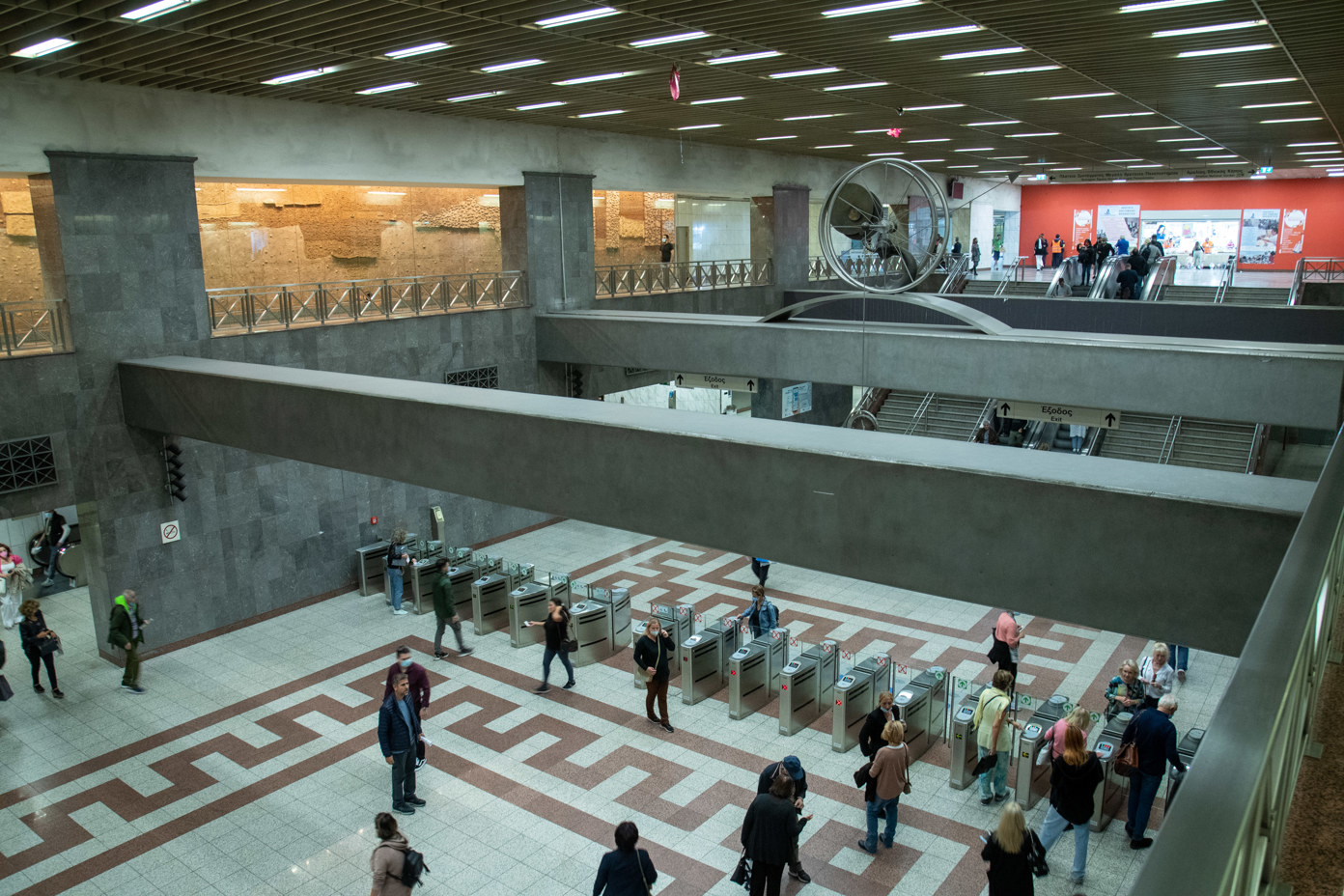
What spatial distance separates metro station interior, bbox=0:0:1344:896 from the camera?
293 inches

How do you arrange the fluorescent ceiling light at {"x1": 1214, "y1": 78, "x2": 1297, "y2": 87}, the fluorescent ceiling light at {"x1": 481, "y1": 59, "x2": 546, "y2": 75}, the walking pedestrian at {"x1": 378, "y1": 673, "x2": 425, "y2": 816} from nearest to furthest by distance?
the walking pedestrian at {"x1": 378, "y1": 673, "x2": 425, "y2": 816}, the fluorescent ceiling light at {"x1": 481, "y1": 59, "x2": 546, "y2": 75}, the fluorescent ceiling light at {"x1": 1214, "y1": 78, "x2": 1297, "y2": 87}

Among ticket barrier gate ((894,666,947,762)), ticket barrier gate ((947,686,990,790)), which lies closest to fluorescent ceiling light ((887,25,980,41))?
ticket barrier gate ((947,686,990,790))

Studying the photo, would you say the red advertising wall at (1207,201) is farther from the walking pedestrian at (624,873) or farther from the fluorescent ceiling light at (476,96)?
the walking pedestrian at (624,873)

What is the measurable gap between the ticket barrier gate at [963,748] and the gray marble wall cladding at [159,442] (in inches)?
345

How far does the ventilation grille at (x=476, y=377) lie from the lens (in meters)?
18.8

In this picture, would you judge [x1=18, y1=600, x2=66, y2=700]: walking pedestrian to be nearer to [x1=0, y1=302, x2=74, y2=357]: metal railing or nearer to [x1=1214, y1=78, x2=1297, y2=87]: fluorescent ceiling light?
[x1=0, y1=302, x2=74, y2=357]: metal railing

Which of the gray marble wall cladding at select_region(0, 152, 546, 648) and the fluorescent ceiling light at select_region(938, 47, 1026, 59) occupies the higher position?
the fluorescent ceiling light at select_region(938, 47, 1026, 59)

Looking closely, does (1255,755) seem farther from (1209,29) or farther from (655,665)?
(1209,29)

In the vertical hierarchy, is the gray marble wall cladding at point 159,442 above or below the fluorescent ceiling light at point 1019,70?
below

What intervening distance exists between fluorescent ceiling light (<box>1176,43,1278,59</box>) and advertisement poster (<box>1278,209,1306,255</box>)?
33931 millimetres

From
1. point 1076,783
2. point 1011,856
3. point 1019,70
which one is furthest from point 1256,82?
point 1011,856

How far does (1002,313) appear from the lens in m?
22.4

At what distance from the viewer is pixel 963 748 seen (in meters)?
10.1

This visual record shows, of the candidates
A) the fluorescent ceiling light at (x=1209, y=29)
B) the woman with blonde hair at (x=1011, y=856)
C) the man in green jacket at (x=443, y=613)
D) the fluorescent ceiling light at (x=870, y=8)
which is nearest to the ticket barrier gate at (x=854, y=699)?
the woman with blonde hair at (x=1011, y=856)
